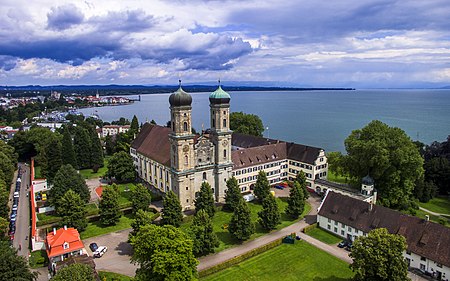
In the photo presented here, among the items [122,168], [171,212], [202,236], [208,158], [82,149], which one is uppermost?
[208,158]

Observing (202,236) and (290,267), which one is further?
(202,236)

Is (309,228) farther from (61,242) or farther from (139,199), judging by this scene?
(61,242)

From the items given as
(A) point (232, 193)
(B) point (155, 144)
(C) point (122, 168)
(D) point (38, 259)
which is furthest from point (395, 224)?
(C) point (122, 168)

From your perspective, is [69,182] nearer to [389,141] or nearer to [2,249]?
[2,249]

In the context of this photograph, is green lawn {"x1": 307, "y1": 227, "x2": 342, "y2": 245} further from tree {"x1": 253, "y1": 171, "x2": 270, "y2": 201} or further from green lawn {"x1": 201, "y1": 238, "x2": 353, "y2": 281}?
tree {"x1": 253, "y1": 171, "x2": 270, "y2": 201}

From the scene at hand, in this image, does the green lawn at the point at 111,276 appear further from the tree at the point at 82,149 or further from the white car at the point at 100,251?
the tree at the point at 82,149

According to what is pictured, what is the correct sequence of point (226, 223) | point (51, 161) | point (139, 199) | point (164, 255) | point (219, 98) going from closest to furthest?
point (164, 255) → point (226, 223) → point (139, 199) → point (219, 98) → point (51, 161)

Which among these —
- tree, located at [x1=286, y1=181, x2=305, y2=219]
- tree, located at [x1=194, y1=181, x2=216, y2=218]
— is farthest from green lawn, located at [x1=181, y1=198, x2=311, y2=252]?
tree, located at [x1=194, y1=181, x2=216, y2=218]
